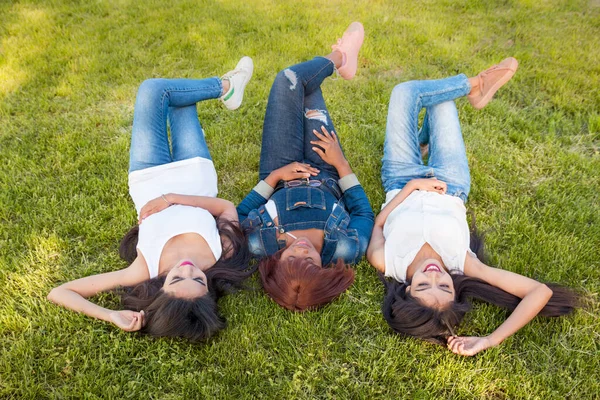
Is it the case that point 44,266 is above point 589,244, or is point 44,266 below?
above

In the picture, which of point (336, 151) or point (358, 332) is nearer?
point (358, 332)

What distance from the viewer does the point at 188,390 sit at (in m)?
2.85

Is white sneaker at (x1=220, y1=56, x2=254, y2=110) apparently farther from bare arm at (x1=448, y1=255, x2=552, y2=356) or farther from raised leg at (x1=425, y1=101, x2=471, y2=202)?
bare arm at (x1=448, y1=255, x2=552, y2=356)

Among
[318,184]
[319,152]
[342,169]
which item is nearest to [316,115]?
[319,152]

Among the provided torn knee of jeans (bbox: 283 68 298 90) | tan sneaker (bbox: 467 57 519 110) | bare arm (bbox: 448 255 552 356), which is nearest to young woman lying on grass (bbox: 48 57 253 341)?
torn knee of jeans (bbox: 283 68 298 90)

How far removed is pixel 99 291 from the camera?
3.32m

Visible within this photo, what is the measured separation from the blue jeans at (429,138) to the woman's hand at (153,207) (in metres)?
1.99

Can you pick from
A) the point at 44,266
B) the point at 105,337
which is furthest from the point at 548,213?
the point at 44,266

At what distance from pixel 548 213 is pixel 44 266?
427cm

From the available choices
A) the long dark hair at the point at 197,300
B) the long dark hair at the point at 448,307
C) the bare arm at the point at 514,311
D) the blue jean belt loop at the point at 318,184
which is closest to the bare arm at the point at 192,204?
the long dark hair at the point at 197,300

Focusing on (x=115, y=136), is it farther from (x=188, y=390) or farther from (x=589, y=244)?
(x=589, y=244)

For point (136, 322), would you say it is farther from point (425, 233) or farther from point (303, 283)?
point (425, 233)

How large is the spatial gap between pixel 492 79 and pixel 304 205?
89.1 inches

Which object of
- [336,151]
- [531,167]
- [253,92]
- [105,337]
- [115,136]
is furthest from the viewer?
[253,92]
